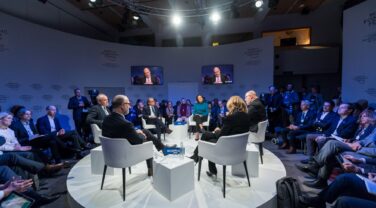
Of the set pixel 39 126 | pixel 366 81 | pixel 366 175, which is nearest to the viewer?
pixel 366 175

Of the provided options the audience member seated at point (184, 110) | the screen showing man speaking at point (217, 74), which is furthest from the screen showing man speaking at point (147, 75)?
the audience member seated at point (184, 110)

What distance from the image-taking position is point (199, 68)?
30.1ft

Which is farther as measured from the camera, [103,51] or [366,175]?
[103,51]

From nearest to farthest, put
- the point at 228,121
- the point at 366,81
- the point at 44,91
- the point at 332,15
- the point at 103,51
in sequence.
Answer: the point at 228,121 < the point at 366,81 < the point at 44,91 < the point at 103,51 < the point at 332,15

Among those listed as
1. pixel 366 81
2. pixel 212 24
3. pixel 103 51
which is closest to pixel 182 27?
pixel 212 24

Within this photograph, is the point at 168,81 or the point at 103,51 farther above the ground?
the point at 103,51

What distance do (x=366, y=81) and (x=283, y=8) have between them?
16.7ft

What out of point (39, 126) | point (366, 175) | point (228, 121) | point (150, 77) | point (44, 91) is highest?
point (150, 77)

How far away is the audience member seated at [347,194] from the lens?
1722 mm

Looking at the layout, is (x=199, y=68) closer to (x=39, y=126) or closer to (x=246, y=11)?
(x=246, y=11)

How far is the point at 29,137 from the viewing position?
3.74 meters

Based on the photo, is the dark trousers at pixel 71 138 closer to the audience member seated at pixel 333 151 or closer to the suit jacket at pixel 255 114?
the suit jacket at pixel 255 114

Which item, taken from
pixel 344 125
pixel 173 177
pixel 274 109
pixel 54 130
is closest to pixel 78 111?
pixel 54 130

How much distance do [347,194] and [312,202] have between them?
362 millimetres
